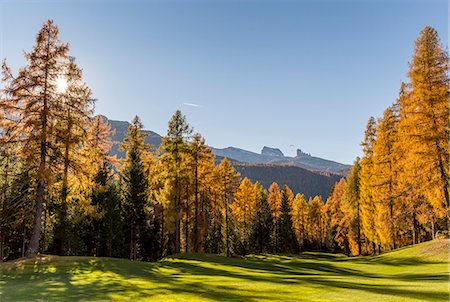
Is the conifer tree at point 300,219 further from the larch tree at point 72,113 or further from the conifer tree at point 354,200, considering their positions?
the larch tree at point 72,113

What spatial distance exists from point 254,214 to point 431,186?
43999mm

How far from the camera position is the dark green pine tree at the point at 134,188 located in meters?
40.4

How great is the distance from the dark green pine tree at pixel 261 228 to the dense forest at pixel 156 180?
0.82 ft

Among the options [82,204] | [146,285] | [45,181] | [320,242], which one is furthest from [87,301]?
[320,242]

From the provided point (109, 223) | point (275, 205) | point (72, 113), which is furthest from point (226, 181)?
point (72, 113)

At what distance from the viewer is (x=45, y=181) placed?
2262cm

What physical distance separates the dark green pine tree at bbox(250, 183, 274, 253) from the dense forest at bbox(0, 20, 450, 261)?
0.25 m

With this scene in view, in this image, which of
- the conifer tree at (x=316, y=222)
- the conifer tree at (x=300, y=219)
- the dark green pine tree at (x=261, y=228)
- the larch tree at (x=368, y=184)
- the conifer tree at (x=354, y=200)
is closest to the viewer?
the larch tree at (x=368, y=184)

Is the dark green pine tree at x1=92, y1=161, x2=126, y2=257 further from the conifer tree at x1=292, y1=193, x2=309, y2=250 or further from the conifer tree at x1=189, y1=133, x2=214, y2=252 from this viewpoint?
the conifer tree at x1=292, y1=193, x2=309, y2=250

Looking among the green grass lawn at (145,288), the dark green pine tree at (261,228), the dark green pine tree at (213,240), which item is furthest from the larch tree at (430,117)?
the dark green pine tree at (261,228)

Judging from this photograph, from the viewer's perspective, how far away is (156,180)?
1609 inches

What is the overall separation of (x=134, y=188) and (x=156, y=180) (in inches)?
106

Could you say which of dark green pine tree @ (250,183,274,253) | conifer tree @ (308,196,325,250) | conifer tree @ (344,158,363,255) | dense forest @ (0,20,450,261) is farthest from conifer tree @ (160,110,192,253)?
conifer tree @ (308,196,325,250)

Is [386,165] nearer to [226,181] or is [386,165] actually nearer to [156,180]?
[226,181]
